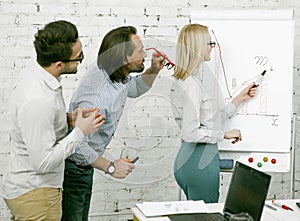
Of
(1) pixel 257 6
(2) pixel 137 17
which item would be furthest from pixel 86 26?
(1) pixel 257 6

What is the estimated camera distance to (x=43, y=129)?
224 cm

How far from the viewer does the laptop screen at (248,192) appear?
1.96m

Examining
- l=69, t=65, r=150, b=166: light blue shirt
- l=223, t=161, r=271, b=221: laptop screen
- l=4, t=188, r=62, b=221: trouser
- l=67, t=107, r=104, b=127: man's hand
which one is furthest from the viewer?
l=69, t=65, r=150, b=166: light blue shirt

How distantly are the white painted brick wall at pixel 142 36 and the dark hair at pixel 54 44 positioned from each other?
804 millimetres

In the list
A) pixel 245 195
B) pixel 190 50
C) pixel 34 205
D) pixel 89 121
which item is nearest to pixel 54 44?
pixel 89 121

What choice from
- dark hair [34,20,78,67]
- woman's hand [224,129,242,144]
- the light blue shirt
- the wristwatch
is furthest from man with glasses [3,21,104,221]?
woman's hand [224,129,242,144]

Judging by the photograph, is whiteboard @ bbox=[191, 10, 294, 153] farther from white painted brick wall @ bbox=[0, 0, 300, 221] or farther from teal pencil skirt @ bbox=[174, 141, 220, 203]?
white painted brick wall @ bbox=[0, 0, 300, 221]

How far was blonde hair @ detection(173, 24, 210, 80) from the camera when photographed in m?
2.91

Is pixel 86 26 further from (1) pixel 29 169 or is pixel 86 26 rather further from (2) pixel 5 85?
(1) pixel 29 169

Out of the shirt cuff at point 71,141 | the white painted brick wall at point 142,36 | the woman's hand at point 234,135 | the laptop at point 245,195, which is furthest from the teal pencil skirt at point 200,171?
the shirt cuff at point 71,141

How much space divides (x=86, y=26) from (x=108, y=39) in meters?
0.79

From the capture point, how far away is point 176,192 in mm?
3758

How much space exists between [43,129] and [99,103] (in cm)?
44

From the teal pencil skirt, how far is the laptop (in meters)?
0.64
